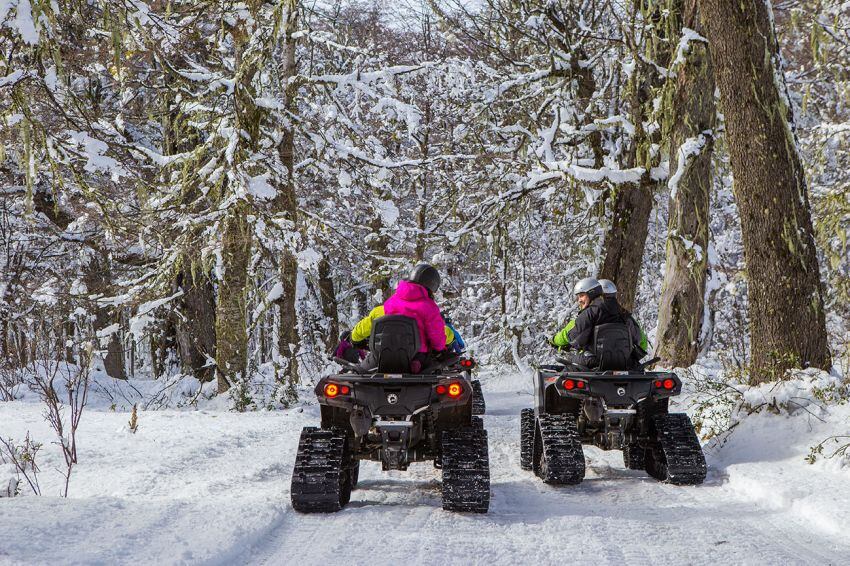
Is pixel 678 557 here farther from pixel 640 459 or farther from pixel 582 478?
pixel 640 459

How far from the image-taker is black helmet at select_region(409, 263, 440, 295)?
21.5ft

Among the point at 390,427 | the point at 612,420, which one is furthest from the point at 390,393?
the point at 612,420

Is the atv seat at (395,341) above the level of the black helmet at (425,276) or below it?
below

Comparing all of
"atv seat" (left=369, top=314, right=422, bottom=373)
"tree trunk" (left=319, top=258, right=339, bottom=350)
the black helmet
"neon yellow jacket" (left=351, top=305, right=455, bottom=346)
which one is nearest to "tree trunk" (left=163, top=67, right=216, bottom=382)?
"tree trunk" (left=319, top=258, right=339, bottom=350)

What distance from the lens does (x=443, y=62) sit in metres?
14.6

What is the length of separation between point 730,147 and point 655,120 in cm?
385

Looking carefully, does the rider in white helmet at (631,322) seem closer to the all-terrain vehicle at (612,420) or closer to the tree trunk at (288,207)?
the all-terrain vehicle at (612,420)

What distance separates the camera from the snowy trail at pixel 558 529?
4.46 m

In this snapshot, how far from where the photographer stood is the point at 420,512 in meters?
5.63

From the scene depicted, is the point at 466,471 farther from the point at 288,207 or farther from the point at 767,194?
the point at 288,207

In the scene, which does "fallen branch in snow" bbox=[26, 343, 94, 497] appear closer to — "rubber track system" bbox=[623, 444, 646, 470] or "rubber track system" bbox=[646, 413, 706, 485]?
"rubber track system" bbox=[646, 413, 706, 485]

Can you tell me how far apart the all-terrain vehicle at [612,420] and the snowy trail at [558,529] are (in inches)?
8.4

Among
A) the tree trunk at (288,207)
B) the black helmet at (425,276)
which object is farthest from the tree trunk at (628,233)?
the black helmet at (425,276)

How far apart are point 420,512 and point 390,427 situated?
63 cm
